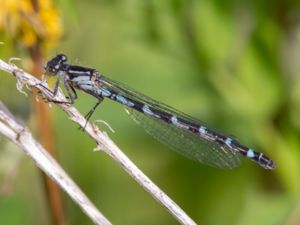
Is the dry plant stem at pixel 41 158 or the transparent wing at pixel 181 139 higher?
the transparent wing at pixel 181 139

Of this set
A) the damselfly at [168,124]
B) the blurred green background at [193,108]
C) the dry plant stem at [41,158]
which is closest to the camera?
the dry plant stem at [41,158]

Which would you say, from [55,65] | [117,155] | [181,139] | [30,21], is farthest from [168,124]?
[117,155]

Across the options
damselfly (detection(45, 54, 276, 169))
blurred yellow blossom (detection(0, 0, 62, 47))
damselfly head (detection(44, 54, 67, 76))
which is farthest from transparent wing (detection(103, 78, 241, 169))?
blurred yellow blossom (detection(0, 0, 62, 47))

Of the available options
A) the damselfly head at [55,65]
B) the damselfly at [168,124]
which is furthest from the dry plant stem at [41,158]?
the damselfly at [168,124]

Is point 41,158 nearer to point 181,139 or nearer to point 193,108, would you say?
point 181,139

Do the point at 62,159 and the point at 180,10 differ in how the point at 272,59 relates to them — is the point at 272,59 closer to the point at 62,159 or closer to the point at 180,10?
the point at 180,10

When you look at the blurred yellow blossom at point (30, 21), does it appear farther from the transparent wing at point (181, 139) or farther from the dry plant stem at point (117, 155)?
the dry plant stem at point (117, 155)

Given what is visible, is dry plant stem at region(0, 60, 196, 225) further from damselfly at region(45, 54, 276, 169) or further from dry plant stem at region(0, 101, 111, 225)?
damselfly at region(45, 54, 276, 169)
